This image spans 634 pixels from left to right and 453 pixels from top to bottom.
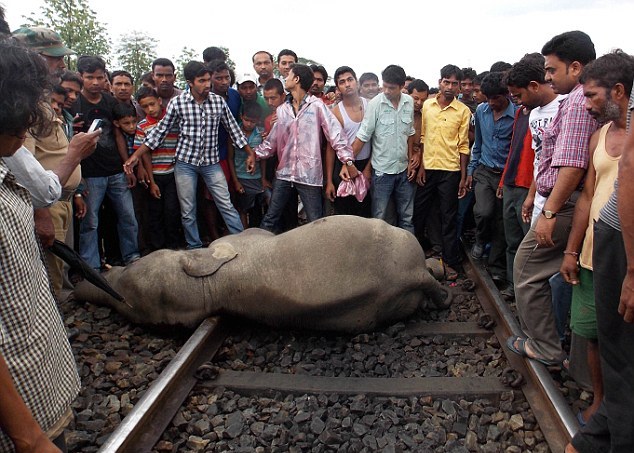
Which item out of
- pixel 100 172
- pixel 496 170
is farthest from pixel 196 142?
pixel 496 170

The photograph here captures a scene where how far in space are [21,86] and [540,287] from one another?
125 inches

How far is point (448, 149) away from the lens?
19.0 ft

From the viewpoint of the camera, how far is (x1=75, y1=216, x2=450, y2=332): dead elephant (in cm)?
394

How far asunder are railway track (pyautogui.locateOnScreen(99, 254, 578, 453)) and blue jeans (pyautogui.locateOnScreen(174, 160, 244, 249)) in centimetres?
210

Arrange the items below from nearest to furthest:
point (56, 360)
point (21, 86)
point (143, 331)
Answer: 1. point (21, 86)
2. point (56, 360)
3. point (143, 331)

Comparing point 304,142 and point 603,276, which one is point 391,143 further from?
point 603,276

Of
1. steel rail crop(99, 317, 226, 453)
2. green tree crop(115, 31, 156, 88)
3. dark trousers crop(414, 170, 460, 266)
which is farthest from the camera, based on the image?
green tree crop(115, 31, 156, 88)

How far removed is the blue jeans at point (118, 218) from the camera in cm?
539

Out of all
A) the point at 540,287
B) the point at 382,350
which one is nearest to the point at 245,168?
the point at 382,350

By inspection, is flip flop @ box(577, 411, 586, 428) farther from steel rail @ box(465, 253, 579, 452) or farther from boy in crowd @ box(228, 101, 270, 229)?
boy in crowd @ box(228, 101, 270, 229)

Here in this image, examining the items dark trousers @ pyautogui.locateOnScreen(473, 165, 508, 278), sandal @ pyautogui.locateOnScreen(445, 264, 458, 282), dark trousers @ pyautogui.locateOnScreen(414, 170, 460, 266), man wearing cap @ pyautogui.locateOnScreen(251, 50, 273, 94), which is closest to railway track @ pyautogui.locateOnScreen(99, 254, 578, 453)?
sandal @ pyautogui.locateOnScreen(445, 264, 458, 282)

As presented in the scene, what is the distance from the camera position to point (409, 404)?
10.3 ft

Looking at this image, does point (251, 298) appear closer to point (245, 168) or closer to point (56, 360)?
point (56, 360)

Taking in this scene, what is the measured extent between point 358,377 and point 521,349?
1148 millimetres
